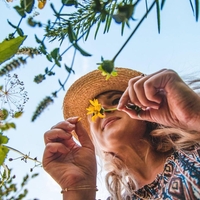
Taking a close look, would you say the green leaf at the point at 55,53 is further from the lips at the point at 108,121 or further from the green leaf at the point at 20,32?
the lips at the point at 108,121

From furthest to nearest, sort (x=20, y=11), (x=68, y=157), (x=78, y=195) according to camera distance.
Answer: (x=68, y=157)
(x=78, y=195)
(x=20, y=11)

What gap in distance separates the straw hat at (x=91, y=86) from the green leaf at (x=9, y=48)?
1320mm

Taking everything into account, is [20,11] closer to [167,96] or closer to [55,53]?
[55,53]

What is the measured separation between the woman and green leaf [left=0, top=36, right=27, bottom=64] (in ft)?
1.44

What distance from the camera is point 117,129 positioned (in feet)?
4.94

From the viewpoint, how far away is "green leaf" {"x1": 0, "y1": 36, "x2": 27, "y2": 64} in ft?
1.46

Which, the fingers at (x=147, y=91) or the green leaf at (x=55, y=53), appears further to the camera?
the fingers at (x=147, y=91)

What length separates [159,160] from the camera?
5.17ft

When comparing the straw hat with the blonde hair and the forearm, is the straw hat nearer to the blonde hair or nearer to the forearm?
the blonde hair

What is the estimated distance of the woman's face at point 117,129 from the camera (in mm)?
1515

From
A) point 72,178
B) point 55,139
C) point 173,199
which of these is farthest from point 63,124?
point 173,199

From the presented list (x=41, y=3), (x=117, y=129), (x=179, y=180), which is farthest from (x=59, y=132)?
(x=41, y=3)

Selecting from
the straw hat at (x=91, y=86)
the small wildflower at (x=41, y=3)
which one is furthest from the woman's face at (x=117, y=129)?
the small wildflower at (x=41, y=3)

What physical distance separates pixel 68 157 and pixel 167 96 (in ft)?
1.70
